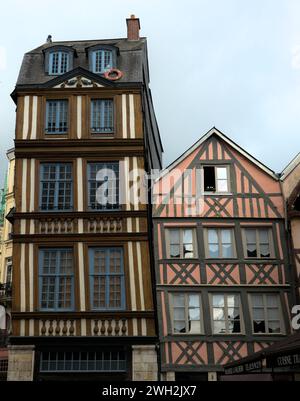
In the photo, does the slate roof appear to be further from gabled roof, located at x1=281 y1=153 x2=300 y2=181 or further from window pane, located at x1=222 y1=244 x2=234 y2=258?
window pane, located at x1=222 y1=244 x2=234 y2=258

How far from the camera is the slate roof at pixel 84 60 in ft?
69.5

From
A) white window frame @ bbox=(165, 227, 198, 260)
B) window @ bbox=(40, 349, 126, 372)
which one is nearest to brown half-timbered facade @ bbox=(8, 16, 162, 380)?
window @ bbox=(40, 349, 126, 372)

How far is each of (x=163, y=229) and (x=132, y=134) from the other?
3.67 m

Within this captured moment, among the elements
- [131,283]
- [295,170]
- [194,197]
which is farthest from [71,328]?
[295,170]

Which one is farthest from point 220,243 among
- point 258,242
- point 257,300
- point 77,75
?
point 77,75

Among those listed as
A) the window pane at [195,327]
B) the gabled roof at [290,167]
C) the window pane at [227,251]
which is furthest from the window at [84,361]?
the gabled roof at [290,167]

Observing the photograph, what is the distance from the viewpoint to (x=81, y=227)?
19297mm

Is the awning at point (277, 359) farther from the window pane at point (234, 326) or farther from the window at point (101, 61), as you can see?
the window at point (101, 61)

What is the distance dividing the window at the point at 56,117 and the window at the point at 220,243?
263 inches

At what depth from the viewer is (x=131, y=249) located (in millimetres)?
19047
